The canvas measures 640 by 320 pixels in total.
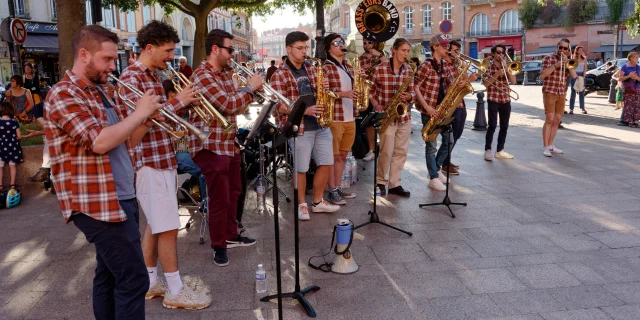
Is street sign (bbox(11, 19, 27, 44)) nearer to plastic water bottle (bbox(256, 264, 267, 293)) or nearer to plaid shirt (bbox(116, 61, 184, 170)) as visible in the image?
plaid shirt (bbox(116, 61, 184, 170))

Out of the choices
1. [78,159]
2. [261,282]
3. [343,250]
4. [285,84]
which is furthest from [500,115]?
[78,159]

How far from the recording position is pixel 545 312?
11.7 ft

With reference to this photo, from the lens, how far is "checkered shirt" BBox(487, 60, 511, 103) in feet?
26.8

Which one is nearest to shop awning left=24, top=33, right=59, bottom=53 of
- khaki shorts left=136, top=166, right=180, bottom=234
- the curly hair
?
the curly hair

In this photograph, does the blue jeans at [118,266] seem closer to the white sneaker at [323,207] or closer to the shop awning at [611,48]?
the white sneaker at [323,207]

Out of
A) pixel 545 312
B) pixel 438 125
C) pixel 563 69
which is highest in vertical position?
pixel 563 69

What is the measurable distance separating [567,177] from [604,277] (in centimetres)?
361

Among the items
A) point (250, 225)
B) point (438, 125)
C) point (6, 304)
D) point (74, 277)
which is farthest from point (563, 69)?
point (6, 304)

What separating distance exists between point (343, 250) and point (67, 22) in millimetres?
5864

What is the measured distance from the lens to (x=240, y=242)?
4.98 metres

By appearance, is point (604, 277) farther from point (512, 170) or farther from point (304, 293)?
point (512, 170)

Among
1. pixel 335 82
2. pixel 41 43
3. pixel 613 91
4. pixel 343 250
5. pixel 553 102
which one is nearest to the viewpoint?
pixel 343 250

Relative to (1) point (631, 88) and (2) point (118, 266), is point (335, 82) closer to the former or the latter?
(2) point (118, 266)

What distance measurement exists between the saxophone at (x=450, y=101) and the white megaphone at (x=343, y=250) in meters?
2.74
